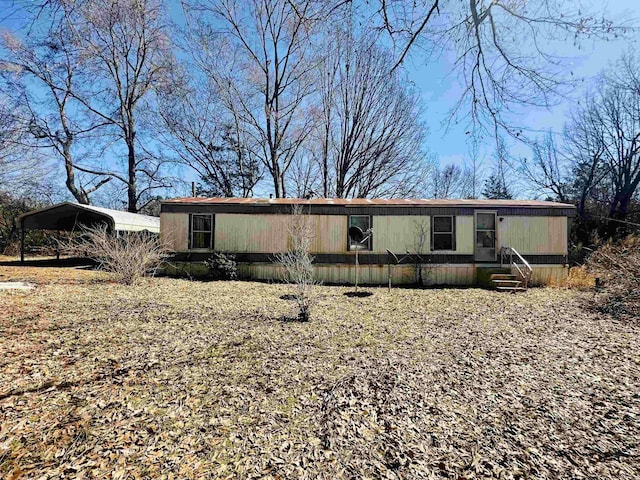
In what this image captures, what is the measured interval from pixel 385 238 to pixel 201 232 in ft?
21.9

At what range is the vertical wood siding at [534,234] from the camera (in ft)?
34.3

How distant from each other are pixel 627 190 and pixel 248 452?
83.1 feet

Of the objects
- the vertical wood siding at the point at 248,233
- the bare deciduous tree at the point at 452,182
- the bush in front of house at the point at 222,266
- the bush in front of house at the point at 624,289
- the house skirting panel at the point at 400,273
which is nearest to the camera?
the bush in front of house at the point at 624,289

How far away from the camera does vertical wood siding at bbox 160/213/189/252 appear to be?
10484 mm

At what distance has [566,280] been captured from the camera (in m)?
10.4

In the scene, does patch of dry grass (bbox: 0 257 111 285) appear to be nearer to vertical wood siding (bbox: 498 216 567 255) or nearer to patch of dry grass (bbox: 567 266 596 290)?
vertical wood siding (bbox: 498 216 567 255)

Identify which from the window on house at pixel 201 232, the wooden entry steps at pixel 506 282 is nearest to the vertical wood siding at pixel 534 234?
the wooden entry steps at pixel 506 282

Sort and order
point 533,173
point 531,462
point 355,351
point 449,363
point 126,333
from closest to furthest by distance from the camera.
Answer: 1. point 531,462
2. point 449,363
3. point 355,351
4. point 126,333
5. point 533,173

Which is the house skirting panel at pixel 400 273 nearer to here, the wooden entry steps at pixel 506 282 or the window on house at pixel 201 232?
the wooden entry steps at pixel 506 282

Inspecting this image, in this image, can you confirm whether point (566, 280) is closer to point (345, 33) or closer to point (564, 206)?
point (564, 206)

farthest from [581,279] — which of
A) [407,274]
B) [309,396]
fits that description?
[309,396]

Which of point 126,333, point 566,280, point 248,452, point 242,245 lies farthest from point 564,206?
point 126,333

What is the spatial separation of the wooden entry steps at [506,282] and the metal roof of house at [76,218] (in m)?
14.4

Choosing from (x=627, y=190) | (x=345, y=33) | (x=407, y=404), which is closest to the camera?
(x=407, y=404)
